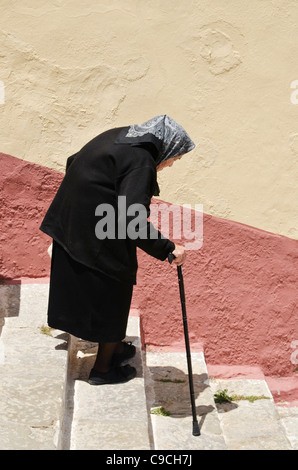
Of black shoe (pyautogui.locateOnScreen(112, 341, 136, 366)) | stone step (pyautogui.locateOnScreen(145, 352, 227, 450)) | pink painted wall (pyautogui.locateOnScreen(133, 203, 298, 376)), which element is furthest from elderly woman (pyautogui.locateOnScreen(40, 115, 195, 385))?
pink painted wall (pyautogui.locateOnScreen(133, 203, 298, 376))

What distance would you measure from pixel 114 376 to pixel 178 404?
0.45 meters

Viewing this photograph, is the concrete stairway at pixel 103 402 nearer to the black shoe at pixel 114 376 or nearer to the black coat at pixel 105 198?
the black shoe at pixel 114 376

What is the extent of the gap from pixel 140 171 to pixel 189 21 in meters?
1.42

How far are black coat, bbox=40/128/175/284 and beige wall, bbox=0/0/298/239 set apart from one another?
880mm

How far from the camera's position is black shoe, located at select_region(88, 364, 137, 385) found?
3697mm

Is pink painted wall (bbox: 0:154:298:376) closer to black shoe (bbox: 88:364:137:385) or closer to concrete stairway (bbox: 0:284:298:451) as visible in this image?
concrete stairway (bbox: 0:284:298:451)

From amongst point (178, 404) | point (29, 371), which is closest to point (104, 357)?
point (29, 371)

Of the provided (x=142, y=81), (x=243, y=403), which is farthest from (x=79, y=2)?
(x=243, y=403)

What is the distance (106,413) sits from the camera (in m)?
3.47

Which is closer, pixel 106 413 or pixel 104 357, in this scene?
pixel 106 413

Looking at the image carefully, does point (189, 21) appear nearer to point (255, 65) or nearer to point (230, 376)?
point (255, 65)

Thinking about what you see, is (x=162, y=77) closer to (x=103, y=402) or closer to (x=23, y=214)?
(x=23, y=214)
